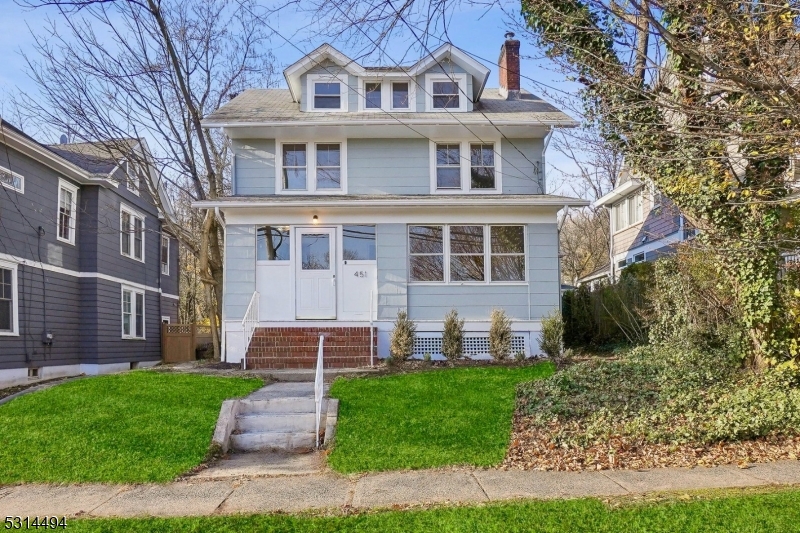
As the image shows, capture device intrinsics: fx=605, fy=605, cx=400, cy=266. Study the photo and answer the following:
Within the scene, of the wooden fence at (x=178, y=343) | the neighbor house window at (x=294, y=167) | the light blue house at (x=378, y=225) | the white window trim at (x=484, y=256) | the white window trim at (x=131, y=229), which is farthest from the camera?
the wooden fence at (x=178, y=343)

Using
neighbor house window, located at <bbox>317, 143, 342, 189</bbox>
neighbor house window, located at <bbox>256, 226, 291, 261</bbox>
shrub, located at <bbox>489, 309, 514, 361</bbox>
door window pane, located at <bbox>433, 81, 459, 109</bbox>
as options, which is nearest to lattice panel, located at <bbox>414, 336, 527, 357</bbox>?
shrub, located at <bbox>489, 309, 514, 361</bbox>

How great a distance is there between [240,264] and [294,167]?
2.67m

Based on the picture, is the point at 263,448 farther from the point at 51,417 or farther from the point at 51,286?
the point at 51,286

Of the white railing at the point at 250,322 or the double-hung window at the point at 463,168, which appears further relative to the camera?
the double-hung window at the point at 463,168

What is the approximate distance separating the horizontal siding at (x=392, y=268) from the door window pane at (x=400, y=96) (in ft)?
10.6

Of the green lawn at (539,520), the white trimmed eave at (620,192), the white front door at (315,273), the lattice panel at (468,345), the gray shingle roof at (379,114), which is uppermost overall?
the gray shingle roof at (379,114)

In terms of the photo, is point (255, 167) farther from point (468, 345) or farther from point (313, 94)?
point (468, 345)

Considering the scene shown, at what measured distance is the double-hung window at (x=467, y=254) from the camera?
13.8m

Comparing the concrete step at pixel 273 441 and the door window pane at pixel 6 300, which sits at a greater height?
the door window pane at pixel 6 300

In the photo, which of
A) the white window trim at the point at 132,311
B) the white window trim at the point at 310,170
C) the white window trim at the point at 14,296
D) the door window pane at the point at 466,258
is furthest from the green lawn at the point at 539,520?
the white window trim at the point at 132,311

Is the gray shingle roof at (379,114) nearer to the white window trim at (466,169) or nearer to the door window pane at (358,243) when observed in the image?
the white window trim at (466,169)

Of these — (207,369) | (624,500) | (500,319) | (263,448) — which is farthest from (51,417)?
(500,319)

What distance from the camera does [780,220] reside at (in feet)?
28.2

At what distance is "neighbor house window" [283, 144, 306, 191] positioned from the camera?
14359 millimetres
